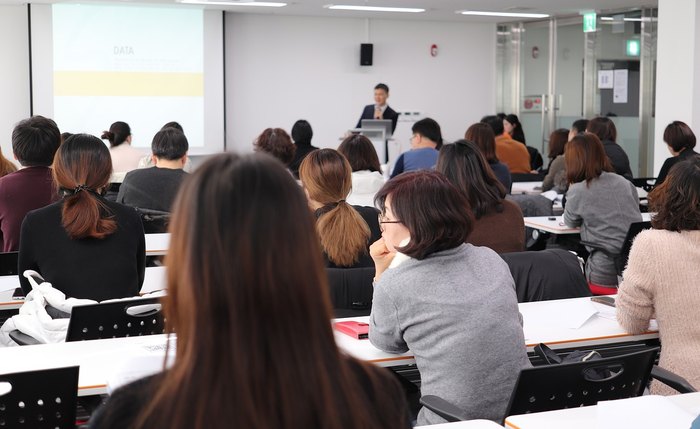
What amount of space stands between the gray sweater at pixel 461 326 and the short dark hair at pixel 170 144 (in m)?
3.08

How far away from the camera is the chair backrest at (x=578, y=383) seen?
247cm

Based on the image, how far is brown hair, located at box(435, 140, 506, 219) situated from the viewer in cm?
438

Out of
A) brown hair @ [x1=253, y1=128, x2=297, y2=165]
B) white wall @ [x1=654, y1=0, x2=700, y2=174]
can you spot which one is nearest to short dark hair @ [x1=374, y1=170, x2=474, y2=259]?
brown hair @ [x1=253, y1=128, x2=297, y2=165]

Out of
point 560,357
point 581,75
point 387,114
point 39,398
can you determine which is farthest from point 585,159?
point 581,75

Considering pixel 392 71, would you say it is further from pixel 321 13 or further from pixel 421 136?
pixel 421 136

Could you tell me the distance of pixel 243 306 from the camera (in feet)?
3.63

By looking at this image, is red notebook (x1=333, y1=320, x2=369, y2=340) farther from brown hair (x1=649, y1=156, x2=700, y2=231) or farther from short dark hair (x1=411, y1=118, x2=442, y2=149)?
short dark hair (x1=411, y1=118, x2=442, y2=149)

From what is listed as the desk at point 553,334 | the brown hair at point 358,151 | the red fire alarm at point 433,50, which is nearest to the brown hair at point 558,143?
the brown hair at point 358,151

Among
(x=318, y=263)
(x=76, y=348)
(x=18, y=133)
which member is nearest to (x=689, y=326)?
(x=76, y=348)

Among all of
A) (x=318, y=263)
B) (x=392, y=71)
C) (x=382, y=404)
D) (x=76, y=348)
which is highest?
(x=392, y=71)

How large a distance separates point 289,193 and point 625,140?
1185 cm

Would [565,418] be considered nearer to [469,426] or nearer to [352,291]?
[469,426]

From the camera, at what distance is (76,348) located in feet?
10.1

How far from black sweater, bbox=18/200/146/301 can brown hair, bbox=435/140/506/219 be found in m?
1.52
